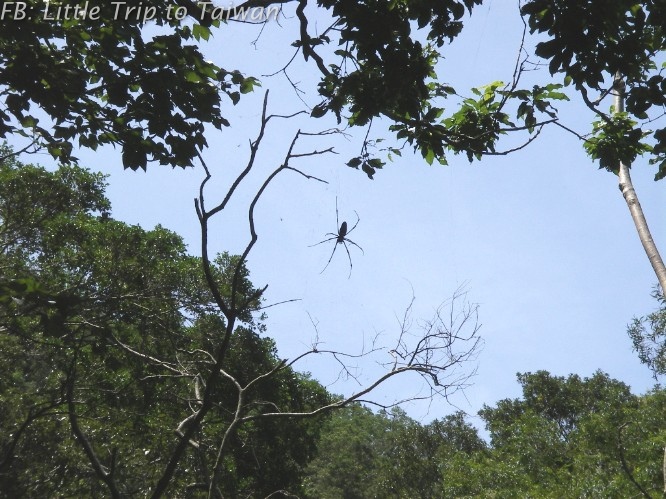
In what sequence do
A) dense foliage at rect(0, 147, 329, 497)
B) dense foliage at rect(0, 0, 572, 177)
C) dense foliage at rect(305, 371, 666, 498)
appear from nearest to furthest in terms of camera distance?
dense foliage at rect(0, 0, 572, 177)
dense foliage at rect(0, 147, 329, 497)
dense foliage at rect(305, 371, 666, 498)

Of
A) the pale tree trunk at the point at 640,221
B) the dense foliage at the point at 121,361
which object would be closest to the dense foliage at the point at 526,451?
the pale tree trunk at the point at 640,221

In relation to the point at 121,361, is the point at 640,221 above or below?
below

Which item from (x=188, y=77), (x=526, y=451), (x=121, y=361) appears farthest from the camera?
(x=526, y=451)

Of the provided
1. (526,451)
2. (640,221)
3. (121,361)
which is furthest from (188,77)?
(526,451)

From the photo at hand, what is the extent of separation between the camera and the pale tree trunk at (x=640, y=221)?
11.3ft

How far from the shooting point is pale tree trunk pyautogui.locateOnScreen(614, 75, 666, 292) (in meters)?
3.43

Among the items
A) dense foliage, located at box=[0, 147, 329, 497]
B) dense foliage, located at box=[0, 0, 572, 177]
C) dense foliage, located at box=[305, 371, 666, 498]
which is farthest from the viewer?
dense foliage, located at box=[305, 371, 666, 498]

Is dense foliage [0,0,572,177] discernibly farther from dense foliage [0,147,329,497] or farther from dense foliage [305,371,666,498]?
dense foliage [0,147,329,497]

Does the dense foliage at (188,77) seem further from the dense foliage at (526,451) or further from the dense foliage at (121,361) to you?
the dense foliage at (121,361)

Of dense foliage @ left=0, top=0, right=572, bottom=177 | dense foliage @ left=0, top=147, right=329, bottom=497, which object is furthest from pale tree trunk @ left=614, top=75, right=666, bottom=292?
dense foliage @ left=0, top=147, right=329, bottom=497

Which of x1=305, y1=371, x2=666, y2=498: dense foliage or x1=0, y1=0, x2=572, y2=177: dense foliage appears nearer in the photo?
x1=0, y1=0, x2=572, y2=177: dense foliage

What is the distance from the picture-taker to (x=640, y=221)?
359 cm

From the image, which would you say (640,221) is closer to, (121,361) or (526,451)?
(121,361)

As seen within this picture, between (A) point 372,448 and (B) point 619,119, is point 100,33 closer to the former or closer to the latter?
(B) point 619,119
